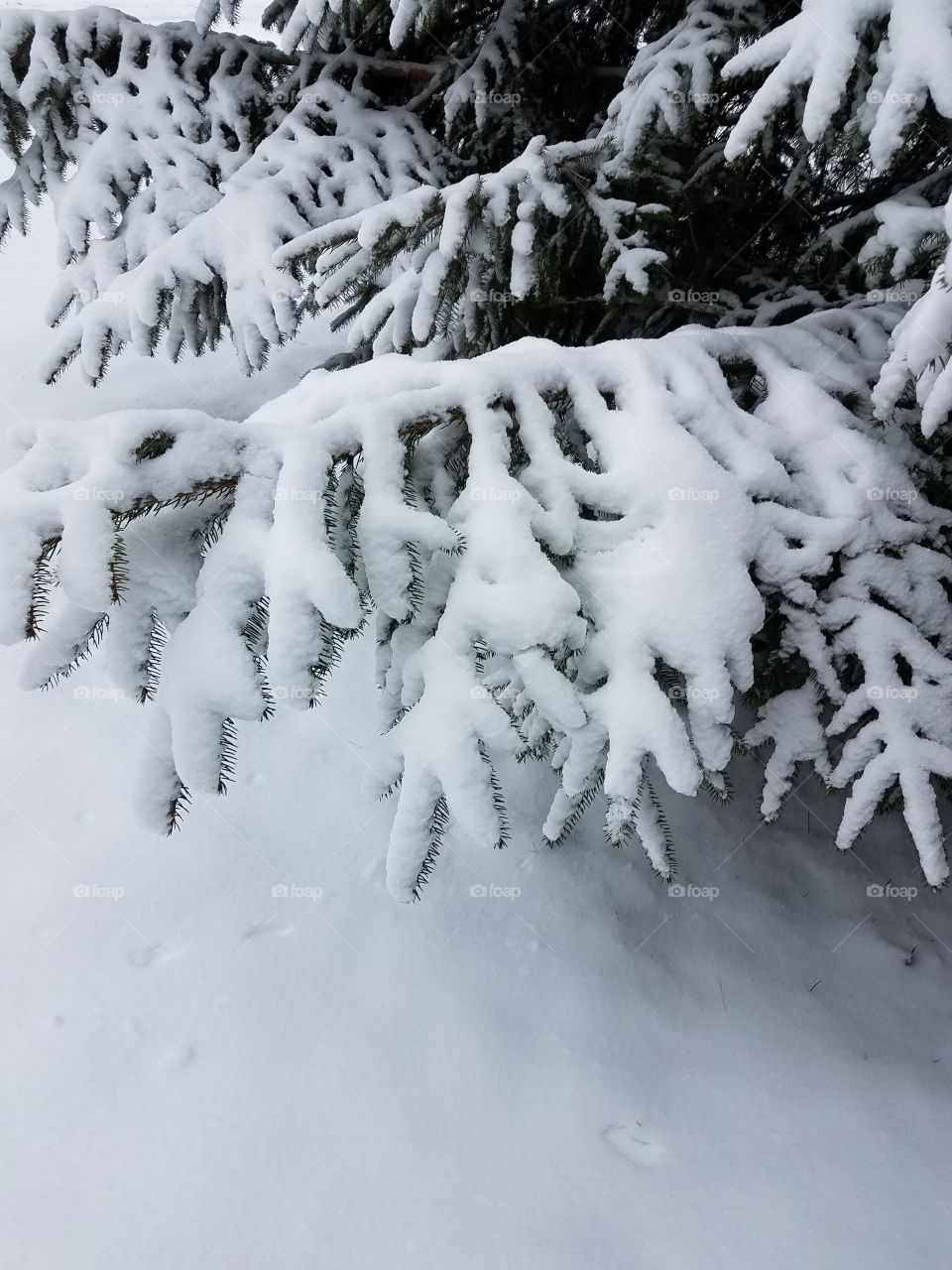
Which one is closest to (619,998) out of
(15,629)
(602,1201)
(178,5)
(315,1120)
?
(602,1201)

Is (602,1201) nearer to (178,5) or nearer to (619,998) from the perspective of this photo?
(619,998)

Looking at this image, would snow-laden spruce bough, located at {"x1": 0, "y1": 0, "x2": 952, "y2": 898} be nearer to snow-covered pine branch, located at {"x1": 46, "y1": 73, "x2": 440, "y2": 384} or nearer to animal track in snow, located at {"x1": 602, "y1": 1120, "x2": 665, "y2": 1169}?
snow-covered pine branch, located at {"x1": 46, "y1": 73, "x2": 440, "y2": 384}

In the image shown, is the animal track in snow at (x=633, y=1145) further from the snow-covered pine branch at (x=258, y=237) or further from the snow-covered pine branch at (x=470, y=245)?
the snow-covered pine branch at (x=258, y=237)

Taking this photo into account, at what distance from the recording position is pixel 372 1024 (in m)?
2.46

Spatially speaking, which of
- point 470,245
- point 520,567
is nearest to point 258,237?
point 470,245

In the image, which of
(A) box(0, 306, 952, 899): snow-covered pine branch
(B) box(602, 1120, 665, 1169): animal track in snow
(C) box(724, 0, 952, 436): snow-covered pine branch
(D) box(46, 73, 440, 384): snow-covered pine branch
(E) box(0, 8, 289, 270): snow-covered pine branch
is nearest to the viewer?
(A) box(0, 306, 952, 899): snow-covered pine branch

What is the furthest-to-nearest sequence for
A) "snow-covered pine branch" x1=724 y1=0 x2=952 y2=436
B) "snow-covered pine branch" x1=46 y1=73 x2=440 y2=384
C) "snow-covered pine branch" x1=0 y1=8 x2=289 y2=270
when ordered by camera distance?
"snow-covered pine branch" x1=0 y1=8 x2=289 y2=270, "snow-covered pine branch" x1=46 y1=73 x2=440 y2=384, "snow-covered pine branch" x1=724 y1=0 x2=952 y2=436

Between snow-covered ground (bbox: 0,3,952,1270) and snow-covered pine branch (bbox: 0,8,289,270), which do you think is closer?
snow-covered ground (bbox: 0,3,952,1270)

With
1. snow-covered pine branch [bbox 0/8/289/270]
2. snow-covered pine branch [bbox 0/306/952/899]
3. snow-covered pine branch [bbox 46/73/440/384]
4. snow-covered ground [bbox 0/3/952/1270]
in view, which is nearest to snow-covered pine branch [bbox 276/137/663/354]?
snow-covered pine branch [bbox 46/73/440/384]

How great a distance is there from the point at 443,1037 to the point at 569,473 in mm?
1869

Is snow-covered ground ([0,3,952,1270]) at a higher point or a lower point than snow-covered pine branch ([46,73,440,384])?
lower

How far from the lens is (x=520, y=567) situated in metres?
1.57

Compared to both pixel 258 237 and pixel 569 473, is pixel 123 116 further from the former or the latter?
pixel 569 473

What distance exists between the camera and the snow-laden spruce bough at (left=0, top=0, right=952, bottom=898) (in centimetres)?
150
